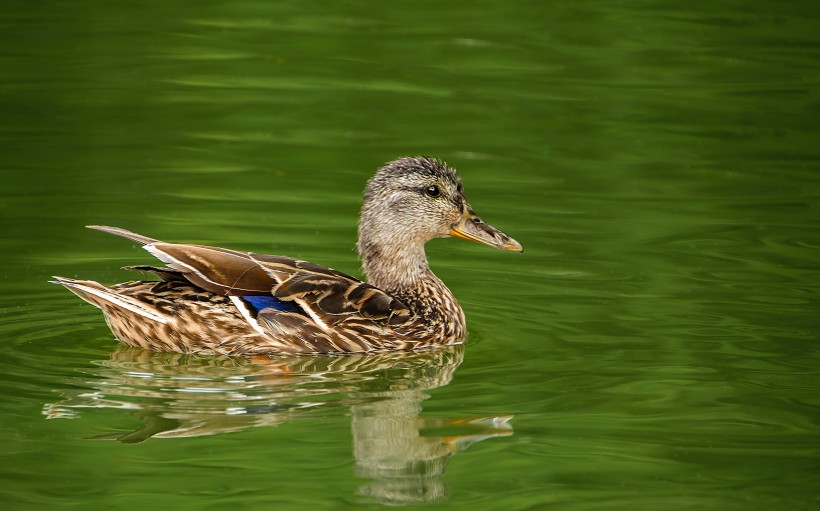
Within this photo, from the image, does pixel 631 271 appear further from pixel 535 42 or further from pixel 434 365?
pixel 535 42

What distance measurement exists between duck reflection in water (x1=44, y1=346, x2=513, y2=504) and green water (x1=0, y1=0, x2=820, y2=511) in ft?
0.09

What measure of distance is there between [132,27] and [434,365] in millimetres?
9141

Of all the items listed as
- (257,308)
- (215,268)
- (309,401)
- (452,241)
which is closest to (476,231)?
(257,308)

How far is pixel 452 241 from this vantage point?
13.1 metres

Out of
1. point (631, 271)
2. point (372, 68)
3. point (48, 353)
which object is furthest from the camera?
point (372, 68)

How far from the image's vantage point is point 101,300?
9.62 m

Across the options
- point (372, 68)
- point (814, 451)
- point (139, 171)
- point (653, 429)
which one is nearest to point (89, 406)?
point (653, 429)

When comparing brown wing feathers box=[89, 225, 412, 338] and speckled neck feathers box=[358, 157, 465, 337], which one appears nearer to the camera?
brown wing feathers box=[89, 225, 412, 338]

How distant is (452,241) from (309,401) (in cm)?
450

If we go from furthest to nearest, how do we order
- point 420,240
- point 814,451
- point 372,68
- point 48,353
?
1. point 372,68
2. point 420,240
3. point 48,353
4. point 814,451

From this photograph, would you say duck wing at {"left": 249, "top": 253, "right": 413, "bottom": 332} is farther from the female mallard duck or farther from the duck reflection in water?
the duck reflection in water

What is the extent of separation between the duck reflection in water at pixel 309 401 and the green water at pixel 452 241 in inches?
1.1

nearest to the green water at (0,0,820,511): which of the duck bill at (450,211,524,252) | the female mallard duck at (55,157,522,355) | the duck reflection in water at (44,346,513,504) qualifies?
the duck reflection in water at (44,346,513,504)

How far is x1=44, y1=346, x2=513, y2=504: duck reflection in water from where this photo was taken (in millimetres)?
8055
